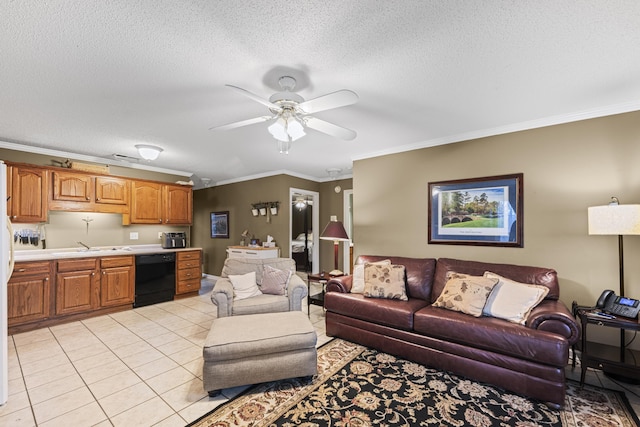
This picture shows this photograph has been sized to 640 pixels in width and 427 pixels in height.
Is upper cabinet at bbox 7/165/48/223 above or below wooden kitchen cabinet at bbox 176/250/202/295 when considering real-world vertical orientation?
above

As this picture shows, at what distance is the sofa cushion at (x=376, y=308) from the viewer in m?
2.72

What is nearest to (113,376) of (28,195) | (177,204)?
(28,195)

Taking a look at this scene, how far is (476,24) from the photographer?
156 centimetres

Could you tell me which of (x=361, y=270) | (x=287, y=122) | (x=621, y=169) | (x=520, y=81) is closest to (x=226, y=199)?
(x=361, y=270)

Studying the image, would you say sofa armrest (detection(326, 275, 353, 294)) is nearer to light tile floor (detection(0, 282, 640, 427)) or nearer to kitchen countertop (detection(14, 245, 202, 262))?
light tile floor (detection(0, 282, 640, 427))

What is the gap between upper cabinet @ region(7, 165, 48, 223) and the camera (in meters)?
3.61

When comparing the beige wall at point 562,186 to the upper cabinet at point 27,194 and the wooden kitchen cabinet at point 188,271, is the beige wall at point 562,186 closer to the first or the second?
the wooden kitchen cabinet at point 188,271

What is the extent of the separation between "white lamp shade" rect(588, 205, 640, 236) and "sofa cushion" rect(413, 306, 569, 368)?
1.06m

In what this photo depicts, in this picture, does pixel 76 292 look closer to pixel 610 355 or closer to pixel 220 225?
pixel 220 225

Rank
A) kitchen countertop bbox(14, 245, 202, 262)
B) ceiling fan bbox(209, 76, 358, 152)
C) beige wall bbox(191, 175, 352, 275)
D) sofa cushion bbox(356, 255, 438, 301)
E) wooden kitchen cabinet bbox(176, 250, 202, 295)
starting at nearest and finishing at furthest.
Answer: ceiling fan bbox(209, 76, 358, 152) < sofa cushion bbox(356, 255, 438, 301) < kitchen countertop bbox(14, 245, 202, 262) < wooden kitchen cabinet bbox(176, 250, 202, 295) < beige wall bbox(191, 175, 352, 275)

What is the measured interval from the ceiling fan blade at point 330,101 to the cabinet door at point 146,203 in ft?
13.6

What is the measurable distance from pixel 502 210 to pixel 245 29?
3.17 m

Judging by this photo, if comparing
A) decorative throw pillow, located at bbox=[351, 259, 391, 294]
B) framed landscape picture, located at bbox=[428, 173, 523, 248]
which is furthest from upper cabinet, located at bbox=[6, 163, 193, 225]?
framed landscape picture, located at bbox=[428, 173, 523, 248]

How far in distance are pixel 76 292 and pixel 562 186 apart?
6.23 m
